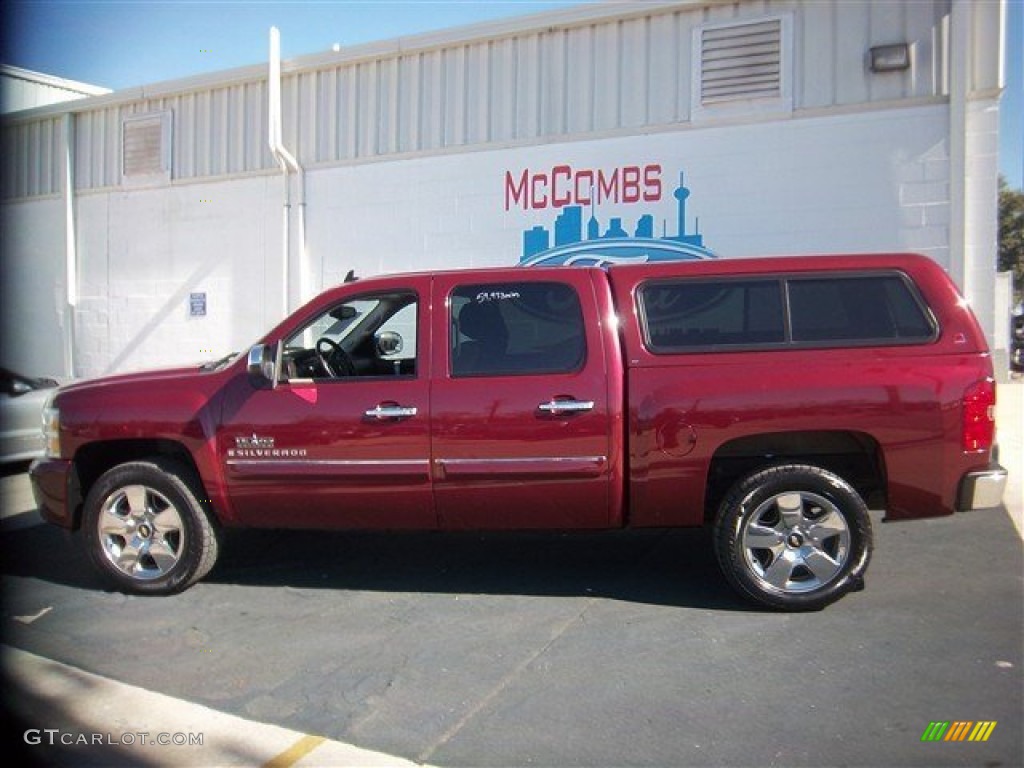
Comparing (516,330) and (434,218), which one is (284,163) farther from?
(516,330)

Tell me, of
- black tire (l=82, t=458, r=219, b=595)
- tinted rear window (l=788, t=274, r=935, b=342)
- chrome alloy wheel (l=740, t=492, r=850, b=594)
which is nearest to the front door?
black tire (l=82, t=458, r=219, b=595)

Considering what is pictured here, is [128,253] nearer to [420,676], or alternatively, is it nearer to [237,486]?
[237,486]

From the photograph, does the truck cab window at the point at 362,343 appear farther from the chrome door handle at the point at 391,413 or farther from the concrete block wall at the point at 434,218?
the concrete block wall at the point at 434,218

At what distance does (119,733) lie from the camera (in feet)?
11.7

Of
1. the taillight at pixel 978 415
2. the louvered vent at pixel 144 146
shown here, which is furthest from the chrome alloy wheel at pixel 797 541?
the louvered vent at pixel 144 146

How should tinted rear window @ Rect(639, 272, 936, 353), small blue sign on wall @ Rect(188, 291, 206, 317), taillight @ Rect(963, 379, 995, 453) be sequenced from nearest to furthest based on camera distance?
taillight @ Rect(963, 379, 995, 453) → tinted rear window @ Rect(639, 272, 936, 353) → small blue sign on wall @ Rect(188, 291, 206, 317)

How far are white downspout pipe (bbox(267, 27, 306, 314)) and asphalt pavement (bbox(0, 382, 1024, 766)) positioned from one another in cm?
571

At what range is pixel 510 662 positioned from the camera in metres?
4.18

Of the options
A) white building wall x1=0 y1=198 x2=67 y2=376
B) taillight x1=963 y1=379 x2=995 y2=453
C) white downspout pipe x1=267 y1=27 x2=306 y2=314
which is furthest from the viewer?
white building wall x1=0 y1=198 x2=67 y2=376

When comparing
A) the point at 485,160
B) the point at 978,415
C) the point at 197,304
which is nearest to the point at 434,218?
the point at 485,160

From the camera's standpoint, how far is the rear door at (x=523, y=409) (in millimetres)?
4738

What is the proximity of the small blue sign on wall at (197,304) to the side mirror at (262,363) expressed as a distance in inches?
288

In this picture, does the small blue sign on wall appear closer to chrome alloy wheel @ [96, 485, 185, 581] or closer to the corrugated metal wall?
the corrugated metal wall

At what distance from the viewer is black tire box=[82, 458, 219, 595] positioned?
5176 millimetres
